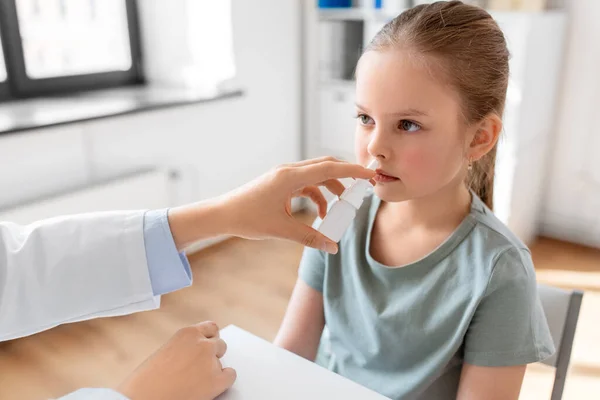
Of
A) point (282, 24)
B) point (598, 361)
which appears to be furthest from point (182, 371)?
point (282, 24)

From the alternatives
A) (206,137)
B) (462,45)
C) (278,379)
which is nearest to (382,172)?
(462,45)

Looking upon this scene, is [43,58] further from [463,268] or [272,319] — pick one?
[463,268]

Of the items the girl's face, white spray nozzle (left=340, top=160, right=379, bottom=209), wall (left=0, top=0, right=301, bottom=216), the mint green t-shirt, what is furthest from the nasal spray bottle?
wall (left=0, top=0, right=301, bottom=216)

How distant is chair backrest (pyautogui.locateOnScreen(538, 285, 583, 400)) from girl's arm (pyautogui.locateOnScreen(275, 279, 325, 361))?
379mm

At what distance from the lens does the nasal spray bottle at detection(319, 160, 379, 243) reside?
70 centimetres

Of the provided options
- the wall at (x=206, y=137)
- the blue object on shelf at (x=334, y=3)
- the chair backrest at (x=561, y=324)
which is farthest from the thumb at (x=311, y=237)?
the blue object on shelf at (x=334, y=3)

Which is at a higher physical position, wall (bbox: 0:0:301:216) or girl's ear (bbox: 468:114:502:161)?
girl's ear (bbox: 468:114:502:161)

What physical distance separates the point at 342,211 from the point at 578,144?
83.7 inches

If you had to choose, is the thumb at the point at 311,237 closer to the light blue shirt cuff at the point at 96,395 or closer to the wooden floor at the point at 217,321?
the light blue shirt cuff at the point at 96,395

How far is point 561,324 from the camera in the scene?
841 millimetres

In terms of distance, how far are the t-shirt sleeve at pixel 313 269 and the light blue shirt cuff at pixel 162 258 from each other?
0.96ft

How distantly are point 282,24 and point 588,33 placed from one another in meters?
1.34

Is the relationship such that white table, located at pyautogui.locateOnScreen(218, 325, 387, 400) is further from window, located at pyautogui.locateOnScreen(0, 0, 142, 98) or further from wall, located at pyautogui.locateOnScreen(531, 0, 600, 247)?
wall, located at pyautogui.locateOnScreen(531, 0, 600, 247)

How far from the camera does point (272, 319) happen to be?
1.95 m
